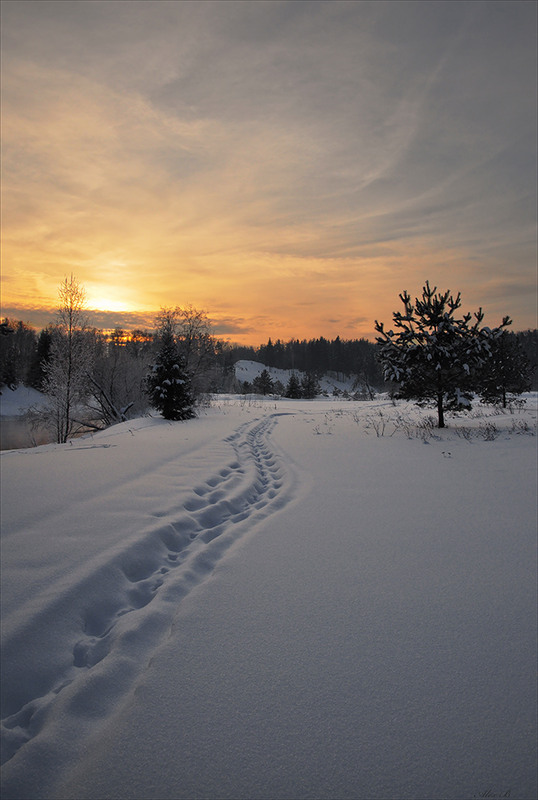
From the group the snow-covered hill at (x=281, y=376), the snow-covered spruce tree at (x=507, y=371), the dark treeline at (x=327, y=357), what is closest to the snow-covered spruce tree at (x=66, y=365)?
the snow-covered spruce tree at (x=507, y=371)

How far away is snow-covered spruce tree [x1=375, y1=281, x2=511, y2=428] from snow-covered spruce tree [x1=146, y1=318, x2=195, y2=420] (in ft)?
30.2

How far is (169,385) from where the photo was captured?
16141mm

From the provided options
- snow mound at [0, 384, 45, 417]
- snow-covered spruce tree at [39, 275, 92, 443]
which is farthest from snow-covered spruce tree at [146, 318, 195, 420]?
snow mound at [0, 384, 45, 417]

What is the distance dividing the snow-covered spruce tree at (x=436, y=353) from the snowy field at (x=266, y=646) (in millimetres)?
6831

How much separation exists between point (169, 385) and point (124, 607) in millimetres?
14180

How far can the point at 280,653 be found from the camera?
2.08 metres

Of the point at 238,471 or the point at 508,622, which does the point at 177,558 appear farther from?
the point at 238,471

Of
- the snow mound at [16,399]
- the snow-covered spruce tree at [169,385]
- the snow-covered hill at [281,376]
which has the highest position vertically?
the snow-covered hill at [281,376]

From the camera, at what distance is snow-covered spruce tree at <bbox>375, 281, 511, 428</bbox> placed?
10789mm

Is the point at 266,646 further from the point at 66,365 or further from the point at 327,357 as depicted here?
the point at 327,357

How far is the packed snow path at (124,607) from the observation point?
1.83m

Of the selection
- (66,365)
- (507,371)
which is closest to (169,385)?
(66,365)

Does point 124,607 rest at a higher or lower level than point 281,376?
lower

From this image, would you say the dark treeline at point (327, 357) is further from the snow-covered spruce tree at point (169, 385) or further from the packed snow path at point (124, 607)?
the packed snow path at point (124, 607)
